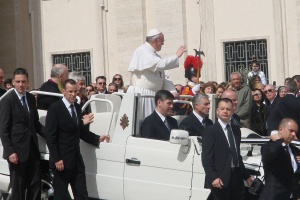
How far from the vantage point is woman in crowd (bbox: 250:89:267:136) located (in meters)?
15.8

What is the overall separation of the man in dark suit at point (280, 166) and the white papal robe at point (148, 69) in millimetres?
2338

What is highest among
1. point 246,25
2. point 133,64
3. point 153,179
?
point 246,25

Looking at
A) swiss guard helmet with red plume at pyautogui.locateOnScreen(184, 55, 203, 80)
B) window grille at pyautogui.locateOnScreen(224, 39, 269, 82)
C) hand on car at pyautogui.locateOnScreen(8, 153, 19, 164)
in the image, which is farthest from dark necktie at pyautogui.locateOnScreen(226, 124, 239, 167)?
window grille at pyautogui.locateOnScreen(224, 39, 269, 82)

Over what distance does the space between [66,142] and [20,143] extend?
27.3 inches

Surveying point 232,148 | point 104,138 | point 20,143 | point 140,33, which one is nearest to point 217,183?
point 232,148

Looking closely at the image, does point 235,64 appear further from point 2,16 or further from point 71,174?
point 71,174

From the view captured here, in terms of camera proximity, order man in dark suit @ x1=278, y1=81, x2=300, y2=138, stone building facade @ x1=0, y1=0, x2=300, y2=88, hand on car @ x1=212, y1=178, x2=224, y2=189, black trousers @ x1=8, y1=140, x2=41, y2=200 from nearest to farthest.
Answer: hand on car @ x1=212, y1=178, x2=224, y2=189 → black trousers @ x1=8, y1=140, x2=41, y2=200 → man in dark suit @ x1=278, y1=81, x2=300, y2=138 → stone building facade @ x1=0, y1=0, x2=300, y2=88

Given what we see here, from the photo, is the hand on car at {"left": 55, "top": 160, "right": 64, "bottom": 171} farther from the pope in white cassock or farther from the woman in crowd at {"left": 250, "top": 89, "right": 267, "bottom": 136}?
the woman in crowd at {"left": 250, "top": 89, "right": 267, "bottom": 136}

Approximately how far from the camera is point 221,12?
24.3 meters

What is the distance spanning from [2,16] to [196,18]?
777cm

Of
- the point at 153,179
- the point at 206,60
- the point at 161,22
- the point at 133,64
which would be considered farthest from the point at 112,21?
the point at 153,179

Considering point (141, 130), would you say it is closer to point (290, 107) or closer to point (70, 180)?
point (70, 180)

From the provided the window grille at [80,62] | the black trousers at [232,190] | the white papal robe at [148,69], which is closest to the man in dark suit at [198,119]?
the white papal robe at [148,69]

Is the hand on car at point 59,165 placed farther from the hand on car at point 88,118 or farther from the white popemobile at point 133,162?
the hand on car at point 88,118
